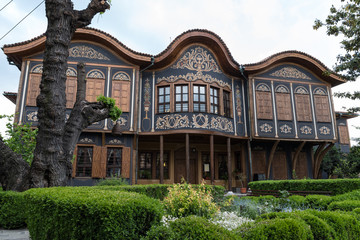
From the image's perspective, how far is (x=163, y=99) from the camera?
47.1 ft

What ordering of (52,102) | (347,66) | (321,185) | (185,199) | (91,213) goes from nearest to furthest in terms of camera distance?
(91,213), (185,199), (52,102), (321,185), (347,66)

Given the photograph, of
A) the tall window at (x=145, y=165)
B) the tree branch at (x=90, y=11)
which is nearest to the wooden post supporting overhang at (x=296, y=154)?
the tall window at (x=145, y=165)

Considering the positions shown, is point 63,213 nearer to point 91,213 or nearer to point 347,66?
point 91,213

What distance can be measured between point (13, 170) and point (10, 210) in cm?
94

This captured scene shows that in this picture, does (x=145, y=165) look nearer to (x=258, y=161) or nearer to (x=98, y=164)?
(x=98, y=164)

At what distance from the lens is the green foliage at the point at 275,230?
3.11 metres

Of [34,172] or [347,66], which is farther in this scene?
[347,66]

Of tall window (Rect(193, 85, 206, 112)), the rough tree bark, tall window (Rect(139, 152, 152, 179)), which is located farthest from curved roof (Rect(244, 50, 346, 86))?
the rough tree bark

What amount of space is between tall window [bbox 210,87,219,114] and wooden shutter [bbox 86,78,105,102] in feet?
19.1

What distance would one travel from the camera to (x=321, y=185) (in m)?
10.0

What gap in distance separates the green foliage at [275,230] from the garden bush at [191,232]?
0.87ft

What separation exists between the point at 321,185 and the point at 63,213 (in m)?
9.68

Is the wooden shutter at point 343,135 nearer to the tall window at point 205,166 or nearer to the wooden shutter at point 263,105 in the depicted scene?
the wooden shutter at point 263,105

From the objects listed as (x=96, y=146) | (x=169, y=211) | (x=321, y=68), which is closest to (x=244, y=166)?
(x=321, y=68)
